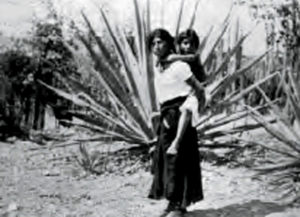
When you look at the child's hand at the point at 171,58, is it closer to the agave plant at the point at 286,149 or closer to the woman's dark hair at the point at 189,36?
the woman's dark hair at the point at 189,36

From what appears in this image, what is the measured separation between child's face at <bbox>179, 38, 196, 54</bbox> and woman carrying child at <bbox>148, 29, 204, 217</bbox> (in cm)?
23

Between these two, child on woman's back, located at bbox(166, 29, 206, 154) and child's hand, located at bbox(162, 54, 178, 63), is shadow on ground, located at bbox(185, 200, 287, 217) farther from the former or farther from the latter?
child's hand, located at bbox(162, 54, 178, 63)

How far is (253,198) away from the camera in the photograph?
5.08 m

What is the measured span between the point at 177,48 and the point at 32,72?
7.89 meters

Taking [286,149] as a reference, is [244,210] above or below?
below

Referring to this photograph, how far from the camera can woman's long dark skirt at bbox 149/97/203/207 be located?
4277 mm

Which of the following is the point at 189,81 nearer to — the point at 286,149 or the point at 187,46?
the point at 187,46

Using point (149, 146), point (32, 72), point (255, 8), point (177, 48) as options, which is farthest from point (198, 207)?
point (255, 8)

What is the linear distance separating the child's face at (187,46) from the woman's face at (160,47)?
305mm

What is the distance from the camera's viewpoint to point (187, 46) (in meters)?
4.55

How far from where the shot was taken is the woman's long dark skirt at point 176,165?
168 inches

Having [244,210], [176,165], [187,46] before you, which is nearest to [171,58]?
[187,46]

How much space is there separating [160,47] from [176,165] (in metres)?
0.85

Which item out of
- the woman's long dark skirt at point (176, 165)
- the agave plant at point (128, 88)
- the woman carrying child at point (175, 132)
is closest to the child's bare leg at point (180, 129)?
the woman carrying child at point (175, 132)
